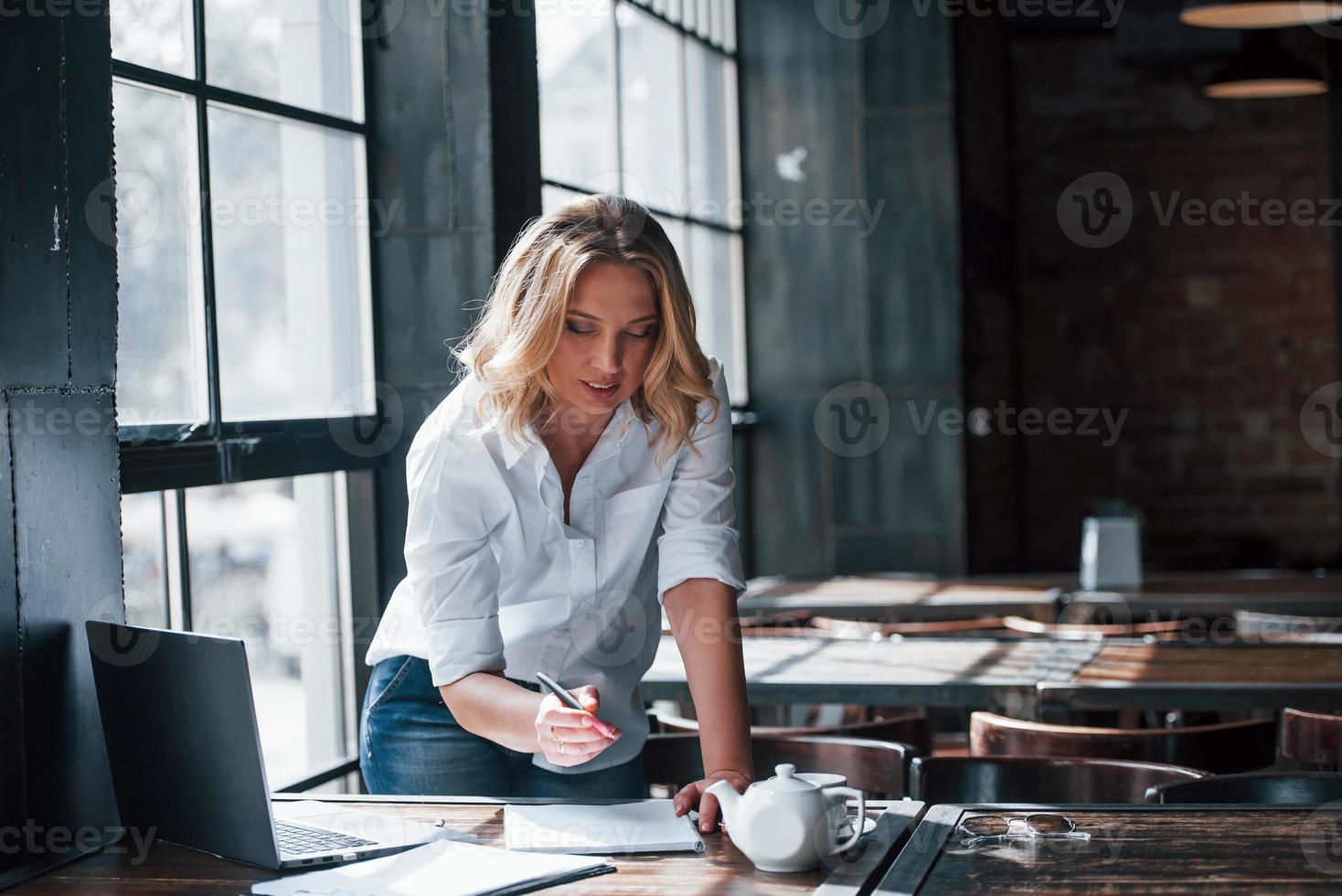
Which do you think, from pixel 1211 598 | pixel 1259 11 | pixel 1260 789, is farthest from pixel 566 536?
pixel 1259 11

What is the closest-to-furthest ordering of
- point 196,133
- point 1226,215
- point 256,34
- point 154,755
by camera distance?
point 154,755, point 196,133, point 256,34, point 1226,215

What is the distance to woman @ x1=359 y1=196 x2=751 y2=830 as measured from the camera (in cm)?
195

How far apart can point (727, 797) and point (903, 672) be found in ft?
5.79

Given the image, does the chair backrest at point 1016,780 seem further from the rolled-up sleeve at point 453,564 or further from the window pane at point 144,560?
the window pane at point 144,560

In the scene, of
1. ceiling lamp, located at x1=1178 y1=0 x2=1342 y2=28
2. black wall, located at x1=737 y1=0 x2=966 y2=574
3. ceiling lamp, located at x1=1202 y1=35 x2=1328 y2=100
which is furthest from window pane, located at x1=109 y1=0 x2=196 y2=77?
ceiling lamp, located at x1=1202 y1=35 x2=1328 y2=100

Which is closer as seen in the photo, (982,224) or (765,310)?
(765,310)

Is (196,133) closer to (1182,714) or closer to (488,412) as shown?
(488,412)

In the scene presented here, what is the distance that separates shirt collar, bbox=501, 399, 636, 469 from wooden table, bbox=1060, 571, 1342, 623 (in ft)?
10.3

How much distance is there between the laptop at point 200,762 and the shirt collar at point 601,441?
0.46 m

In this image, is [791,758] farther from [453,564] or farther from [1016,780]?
[453,564]

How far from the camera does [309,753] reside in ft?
11.8

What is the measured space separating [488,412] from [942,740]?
243 cm

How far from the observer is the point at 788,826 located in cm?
166

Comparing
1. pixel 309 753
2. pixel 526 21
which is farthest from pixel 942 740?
pixel 526 21
